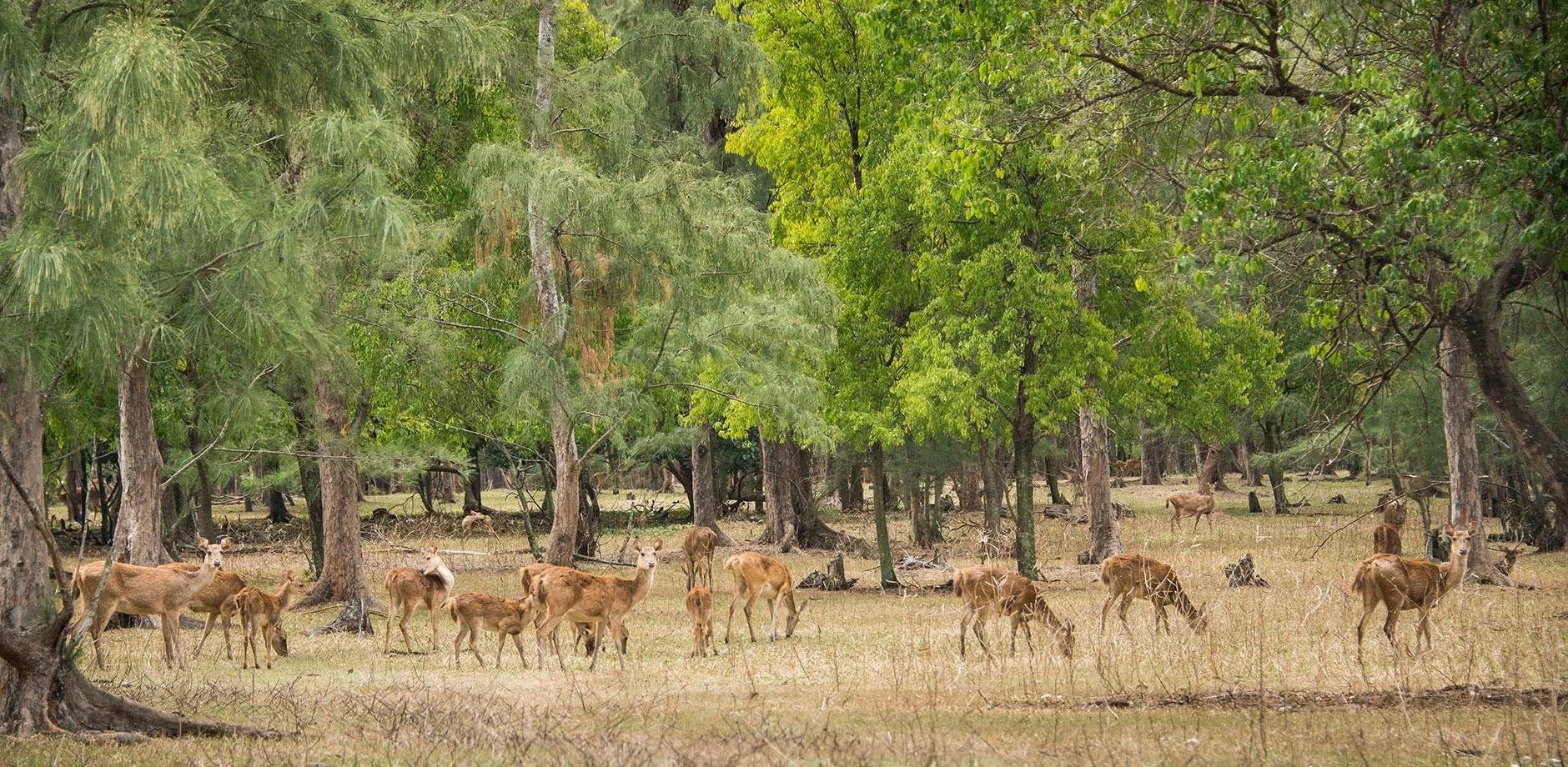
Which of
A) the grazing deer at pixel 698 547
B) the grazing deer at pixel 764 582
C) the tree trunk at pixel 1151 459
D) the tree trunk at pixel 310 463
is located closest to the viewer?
→ the grazing deer at pixel 764 582

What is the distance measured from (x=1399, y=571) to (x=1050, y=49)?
628 centimetres

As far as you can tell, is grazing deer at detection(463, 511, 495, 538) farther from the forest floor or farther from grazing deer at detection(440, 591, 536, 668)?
grazing deer at detection(440, 591, 536, 668)

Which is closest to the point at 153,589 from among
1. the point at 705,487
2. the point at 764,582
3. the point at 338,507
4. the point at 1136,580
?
the point at 338,507

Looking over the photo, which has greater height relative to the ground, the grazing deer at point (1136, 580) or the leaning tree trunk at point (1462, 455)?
the leaning tree trunk at point (1462, 455)

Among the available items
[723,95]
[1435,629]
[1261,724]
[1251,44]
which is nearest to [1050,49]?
[1251,44]

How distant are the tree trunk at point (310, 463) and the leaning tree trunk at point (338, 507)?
0.27 metres

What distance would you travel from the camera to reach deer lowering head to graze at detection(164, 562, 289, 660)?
1455 cm

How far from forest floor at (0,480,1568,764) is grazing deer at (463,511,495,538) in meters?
19.2

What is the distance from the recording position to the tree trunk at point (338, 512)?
19.5m

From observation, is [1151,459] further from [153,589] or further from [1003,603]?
[153,589]

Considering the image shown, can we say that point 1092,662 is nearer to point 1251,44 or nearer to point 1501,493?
point 1251,44

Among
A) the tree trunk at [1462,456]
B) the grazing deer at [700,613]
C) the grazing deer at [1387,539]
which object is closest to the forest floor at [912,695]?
the grazing deer at [700,613]

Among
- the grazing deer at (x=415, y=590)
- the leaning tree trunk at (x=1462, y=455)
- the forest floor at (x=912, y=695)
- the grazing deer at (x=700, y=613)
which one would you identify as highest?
the leaning tree trunk at (x=1462, y=455)

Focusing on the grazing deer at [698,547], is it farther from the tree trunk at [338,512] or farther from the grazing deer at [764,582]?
the grazing deer at [764,582]
